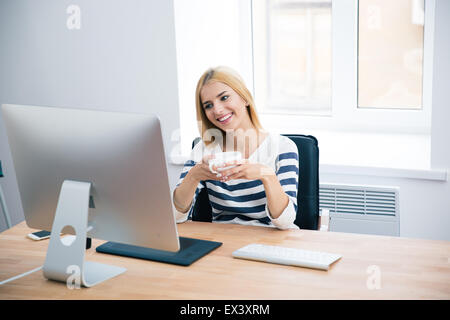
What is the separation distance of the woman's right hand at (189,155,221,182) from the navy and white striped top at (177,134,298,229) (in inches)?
5.6

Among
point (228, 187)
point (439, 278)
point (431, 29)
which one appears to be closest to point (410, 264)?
point (439, 278)

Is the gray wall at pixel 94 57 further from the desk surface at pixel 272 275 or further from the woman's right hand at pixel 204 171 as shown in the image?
the desk surface at pixel 272 275

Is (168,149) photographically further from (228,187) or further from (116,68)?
(228,187)

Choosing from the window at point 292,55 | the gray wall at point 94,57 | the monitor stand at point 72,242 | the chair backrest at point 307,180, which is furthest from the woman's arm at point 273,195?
the window at point 292,55

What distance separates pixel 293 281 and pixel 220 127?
770 millimetres

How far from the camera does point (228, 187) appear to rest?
2109 mm

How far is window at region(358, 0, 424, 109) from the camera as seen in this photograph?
9.64 ft

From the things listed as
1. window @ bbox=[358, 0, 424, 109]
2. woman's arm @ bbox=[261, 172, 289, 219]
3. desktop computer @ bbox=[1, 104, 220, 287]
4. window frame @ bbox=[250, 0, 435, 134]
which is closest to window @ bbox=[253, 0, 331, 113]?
window frame @ bbox=[250, 0, 435, 134]

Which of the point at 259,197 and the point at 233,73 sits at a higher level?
the point at 233,73

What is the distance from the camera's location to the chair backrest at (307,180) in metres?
2.10

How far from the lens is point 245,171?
72.1 inches

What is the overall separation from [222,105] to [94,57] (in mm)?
1423
